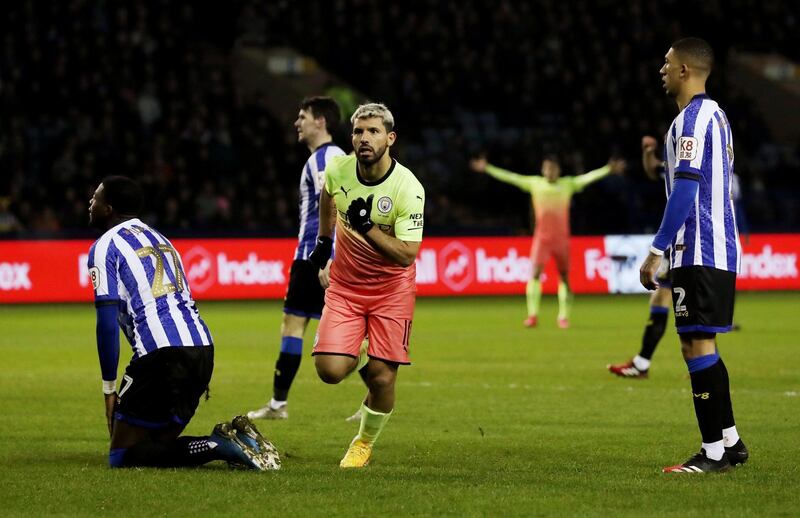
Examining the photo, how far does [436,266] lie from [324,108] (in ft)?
47.6

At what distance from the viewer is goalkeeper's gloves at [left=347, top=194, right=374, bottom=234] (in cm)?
764

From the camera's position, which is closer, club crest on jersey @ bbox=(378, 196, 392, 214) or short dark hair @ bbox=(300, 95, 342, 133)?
club crest on jersey @ bbox=(378, 196, 392, 214)

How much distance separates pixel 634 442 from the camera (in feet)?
29.1

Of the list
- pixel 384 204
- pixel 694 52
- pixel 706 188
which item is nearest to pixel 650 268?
pixel 706 188

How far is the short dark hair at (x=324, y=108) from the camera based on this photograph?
10.4 m

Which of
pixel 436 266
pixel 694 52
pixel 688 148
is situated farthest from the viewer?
pixel 436 266

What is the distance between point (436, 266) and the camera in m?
24.9

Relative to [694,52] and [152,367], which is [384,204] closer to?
[152,367]

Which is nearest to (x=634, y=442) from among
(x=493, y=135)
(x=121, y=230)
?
(x=121, y=230)

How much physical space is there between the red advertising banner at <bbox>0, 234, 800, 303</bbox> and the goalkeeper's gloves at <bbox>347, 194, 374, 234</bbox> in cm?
1550

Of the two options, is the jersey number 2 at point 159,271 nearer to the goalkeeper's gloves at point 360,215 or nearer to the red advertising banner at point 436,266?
the goalkeeper's gloves at point 360,215

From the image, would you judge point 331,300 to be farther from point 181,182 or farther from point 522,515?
point 181,182

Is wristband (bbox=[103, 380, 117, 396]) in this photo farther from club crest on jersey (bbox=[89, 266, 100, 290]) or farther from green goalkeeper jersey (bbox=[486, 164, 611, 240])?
green goalkeeper jersey (bbox=[486, 164, 611, 240])

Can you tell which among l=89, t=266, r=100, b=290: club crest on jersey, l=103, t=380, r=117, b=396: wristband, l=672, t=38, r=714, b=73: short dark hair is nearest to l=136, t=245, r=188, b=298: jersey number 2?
l=89, t=266, r=100, b=290: club crest on jersey
